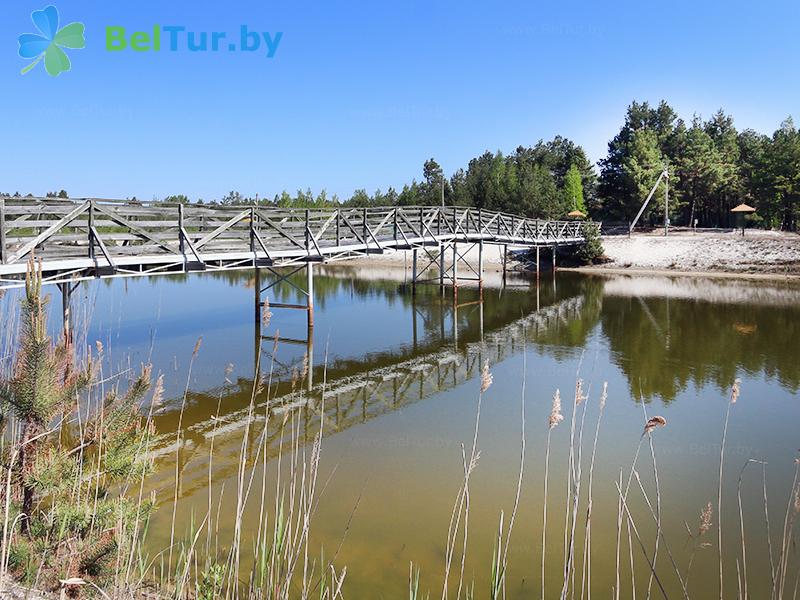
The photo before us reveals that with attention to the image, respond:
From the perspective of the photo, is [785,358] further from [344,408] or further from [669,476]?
[344,408]

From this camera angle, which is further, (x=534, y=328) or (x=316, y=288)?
(x=316, y=288)

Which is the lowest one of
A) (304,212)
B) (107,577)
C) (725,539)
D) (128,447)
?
(725,539)

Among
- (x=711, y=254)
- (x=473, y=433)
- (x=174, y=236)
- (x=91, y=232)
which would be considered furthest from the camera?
(x=711, y=254)

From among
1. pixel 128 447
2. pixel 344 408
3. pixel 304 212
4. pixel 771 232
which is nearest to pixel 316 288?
pixel 304 212

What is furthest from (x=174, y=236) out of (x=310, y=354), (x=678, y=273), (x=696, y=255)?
(x=696, y=255)

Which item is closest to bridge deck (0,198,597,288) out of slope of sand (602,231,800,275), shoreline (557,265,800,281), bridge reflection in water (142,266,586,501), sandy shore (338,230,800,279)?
bridge reflection in water (142,266,586,501)

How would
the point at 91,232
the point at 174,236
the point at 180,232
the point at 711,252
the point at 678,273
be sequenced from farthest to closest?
the point at 711,252, the point at 678,273, the point at 174,236, the point at 180,232, the point at 91,232

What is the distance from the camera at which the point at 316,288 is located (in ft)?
92.8

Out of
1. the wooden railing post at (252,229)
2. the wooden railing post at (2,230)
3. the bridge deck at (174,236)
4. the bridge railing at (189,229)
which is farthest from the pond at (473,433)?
the wooden railing post at (252,229)

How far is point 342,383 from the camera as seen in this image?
11.2m

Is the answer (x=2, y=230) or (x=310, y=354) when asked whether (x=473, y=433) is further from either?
(x=2, y=230)

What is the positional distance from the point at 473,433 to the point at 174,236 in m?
7.27

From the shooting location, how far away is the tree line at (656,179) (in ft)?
136

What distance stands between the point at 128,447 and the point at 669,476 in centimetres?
600
